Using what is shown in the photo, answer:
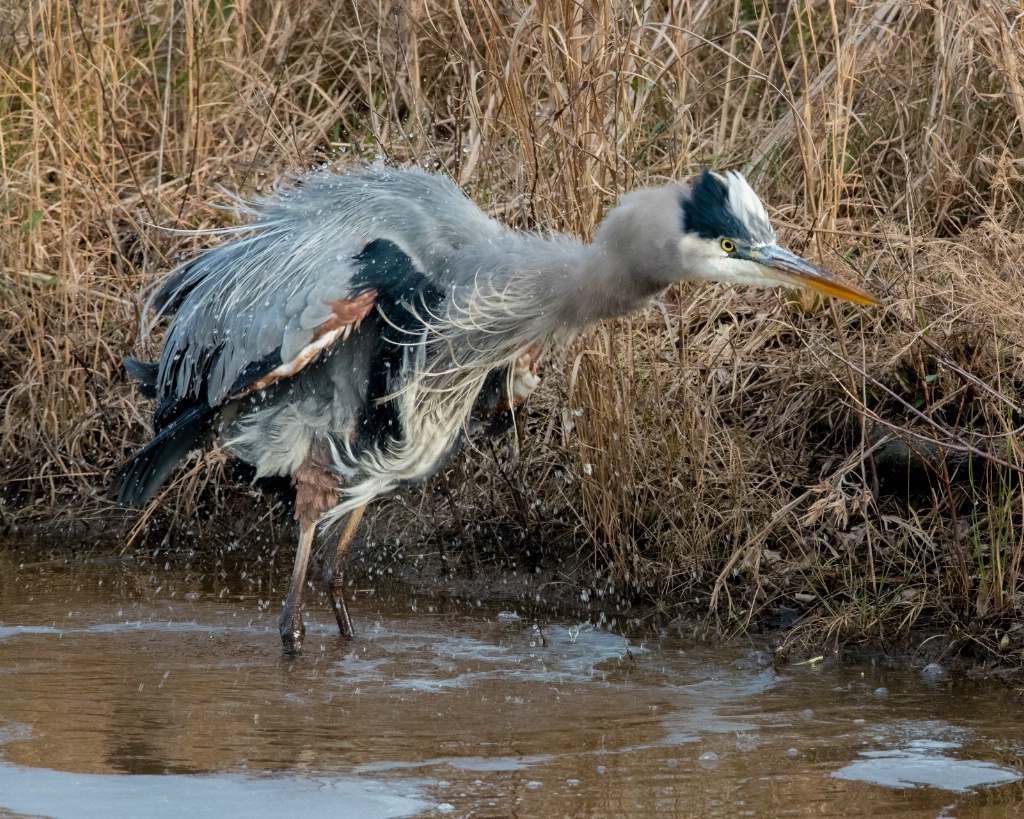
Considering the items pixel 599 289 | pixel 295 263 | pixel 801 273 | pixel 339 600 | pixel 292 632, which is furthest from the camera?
pixel 339 600

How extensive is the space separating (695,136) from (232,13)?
8.74ft

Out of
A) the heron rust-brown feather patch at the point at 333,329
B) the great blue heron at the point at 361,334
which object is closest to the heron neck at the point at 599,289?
the great blue heron at the point at 361,334

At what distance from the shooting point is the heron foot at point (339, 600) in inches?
212

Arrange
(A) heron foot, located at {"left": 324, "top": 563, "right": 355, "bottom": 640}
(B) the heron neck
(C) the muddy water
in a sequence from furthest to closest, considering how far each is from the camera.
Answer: (A) heron foot, located at {"left": 324, "top": 563, "right": 355, "bottom": 640} < (B) the heron neck < (C) the muddy water

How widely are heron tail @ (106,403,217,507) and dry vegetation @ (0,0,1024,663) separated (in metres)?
0.88

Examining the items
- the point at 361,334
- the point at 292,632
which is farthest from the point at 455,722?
the point at 361,334

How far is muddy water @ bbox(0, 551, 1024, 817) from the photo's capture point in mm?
3545

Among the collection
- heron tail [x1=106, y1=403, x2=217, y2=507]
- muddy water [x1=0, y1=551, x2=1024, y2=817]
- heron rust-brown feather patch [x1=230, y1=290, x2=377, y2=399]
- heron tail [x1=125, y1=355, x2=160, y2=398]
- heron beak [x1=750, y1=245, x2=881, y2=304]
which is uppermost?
heron beak [x1=750, y1=245, x2=881, y2=304]

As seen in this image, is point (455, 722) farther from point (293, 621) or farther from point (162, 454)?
point (162, 454)

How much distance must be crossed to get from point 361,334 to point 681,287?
1248 millimetres

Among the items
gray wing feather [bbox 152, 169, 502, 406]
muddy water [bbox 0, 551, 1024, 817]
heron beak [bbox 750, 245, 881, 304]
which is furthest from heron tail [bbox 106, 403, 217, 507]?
heron beak [bbox 750, 245, 881, 304]

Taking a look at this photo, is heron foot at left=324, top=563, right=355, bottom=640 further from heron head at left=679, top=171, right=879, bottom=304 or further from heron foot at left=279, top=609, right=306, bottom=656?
heron head at left=679, top=171, right=879, bottom=304

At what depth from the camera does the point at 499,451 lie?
6078 millimetres

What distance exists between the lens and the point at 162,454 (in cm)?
550
